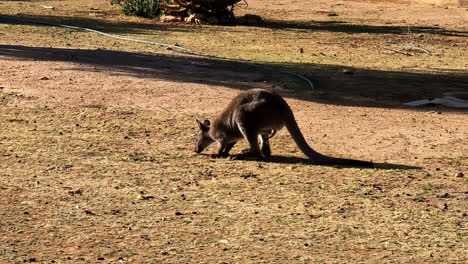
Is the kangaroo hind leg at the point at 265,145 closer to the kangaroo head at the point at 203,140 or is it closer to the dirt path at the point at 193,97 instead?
the kangaroo head at the point at 203,140

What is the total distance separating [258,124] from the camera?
772 centimetres

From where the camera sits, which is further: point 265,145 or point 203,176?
point 265,145

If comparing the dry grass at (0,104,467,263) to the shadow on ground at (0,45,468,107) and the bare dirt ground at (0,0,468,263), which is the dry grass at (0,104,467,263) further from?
the shadow on ground at (0,45,468,107)

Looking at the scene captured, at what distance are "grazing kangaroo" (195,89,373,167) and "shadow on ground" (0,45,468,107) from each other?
10.5 ft

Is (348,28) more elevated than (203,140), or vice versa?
(348,28)

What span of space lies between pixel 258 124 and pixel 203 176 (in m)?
0.81

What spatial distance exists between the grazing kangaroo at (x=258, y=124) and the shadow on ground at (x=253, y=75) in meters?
3.19

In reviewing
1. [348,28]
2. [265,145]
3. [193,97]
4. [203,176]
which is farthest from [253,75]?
[348,28]

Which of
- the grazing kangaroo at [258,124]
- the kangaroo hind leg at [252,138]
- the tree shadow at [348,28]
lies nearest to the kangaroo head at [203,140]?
the grazing kangaroo at [258,124]

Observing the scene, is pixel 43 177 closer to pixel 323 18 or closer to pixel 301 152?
pixel 301 152

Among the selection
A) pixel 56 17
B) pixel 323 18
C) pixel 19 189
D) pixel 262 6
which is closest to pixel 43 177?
pixel 19 189

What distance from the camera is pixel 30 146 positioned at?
8109 mm

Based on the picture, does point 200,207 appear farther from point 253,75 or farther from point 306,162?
point 253,75

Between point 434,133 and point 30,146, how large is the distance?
4390 millimetres
